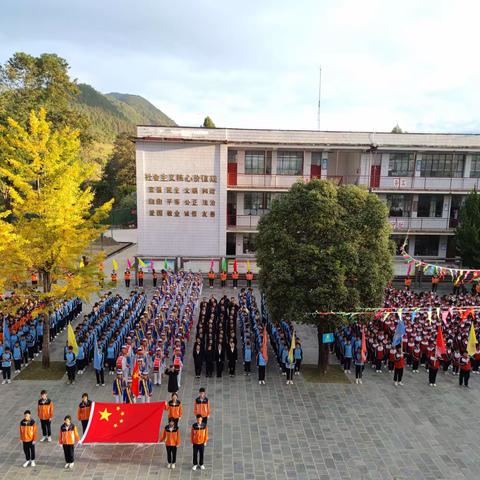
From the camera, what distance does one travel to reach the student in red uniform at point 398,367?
13312mm

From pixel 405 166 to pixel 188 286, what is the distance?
15.8 m

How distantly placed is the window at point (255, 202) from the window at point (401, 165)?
7889 mm

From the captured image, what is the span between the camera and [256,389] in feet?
42.8

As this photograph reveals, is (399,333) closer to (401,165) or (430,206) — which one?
(401,165)

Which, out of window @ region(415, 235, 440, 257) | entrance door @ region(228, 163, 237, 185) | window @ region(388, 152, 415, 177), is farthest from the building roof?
window @ region(415, 235, 440, 257)

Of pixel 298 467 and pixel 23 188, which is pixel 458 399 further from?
pixel 23 188

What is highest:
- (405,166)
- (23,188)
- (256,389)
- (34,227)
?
(405,166)

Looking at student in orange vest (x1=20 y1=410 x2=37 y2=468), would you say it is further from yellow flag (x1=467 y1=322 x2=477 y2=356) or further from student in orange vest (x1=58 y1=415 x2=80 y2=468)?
yellow flag (x1=467 y1=322 x2=477 y2=356)

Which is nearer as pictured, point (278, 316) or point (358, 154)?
point (278, 316)

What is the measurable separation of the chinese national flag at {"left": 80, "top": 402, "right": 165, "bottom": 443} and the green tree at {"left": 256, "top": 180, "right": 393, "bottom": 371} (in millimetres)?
4834

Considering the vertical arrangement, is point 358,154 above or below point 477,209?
above

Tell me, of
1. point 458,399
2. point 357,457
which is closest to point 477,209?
point 458,399

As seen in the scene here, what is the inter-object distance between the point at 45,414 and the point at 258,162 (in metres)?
20.3

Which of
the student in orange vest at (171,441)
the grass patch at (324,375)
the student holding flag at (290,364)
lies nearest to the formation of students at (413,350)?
the grass patch at (324,375)
